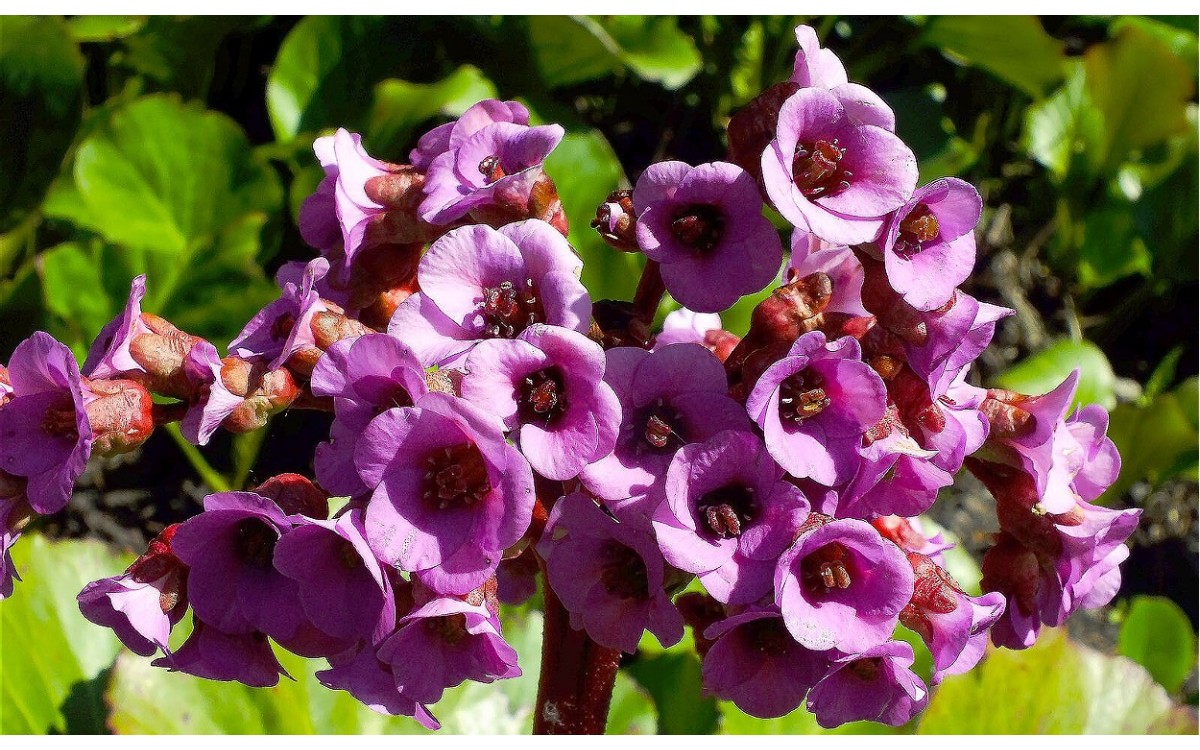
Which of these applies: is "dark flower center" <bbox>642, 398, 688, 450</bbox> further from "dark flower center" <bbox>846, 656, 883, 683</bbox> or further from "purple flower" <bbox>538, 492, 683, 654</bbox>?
"dark flower center" <bbox>846, 656, 883, 683</bbox>

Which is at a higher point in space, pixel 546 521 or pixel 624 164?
pixel 546 521

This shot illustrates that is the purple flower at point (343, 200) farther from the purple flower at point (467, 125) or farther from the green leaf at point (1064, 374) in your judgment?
the green leaf at point (1064, 374)

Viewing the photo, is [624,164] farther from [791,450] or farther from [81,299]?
[791,450]

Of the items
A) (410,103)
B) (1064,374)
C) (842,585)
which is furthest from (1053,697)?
(410,103)

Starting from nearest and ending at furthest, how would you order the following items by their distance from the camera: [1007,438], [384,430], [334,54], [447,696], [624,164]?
1. [384,430]
2. [1007,438]
3. [447,696]
4. [334,54]
5. [624,164]

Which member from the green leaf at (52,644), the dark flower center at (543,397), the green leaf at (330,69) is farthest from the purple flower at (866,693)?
the green leaf at (330,69)

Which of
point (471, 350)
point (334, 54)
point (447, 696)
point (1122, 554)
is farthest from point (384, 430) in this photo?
point (334, 54)
